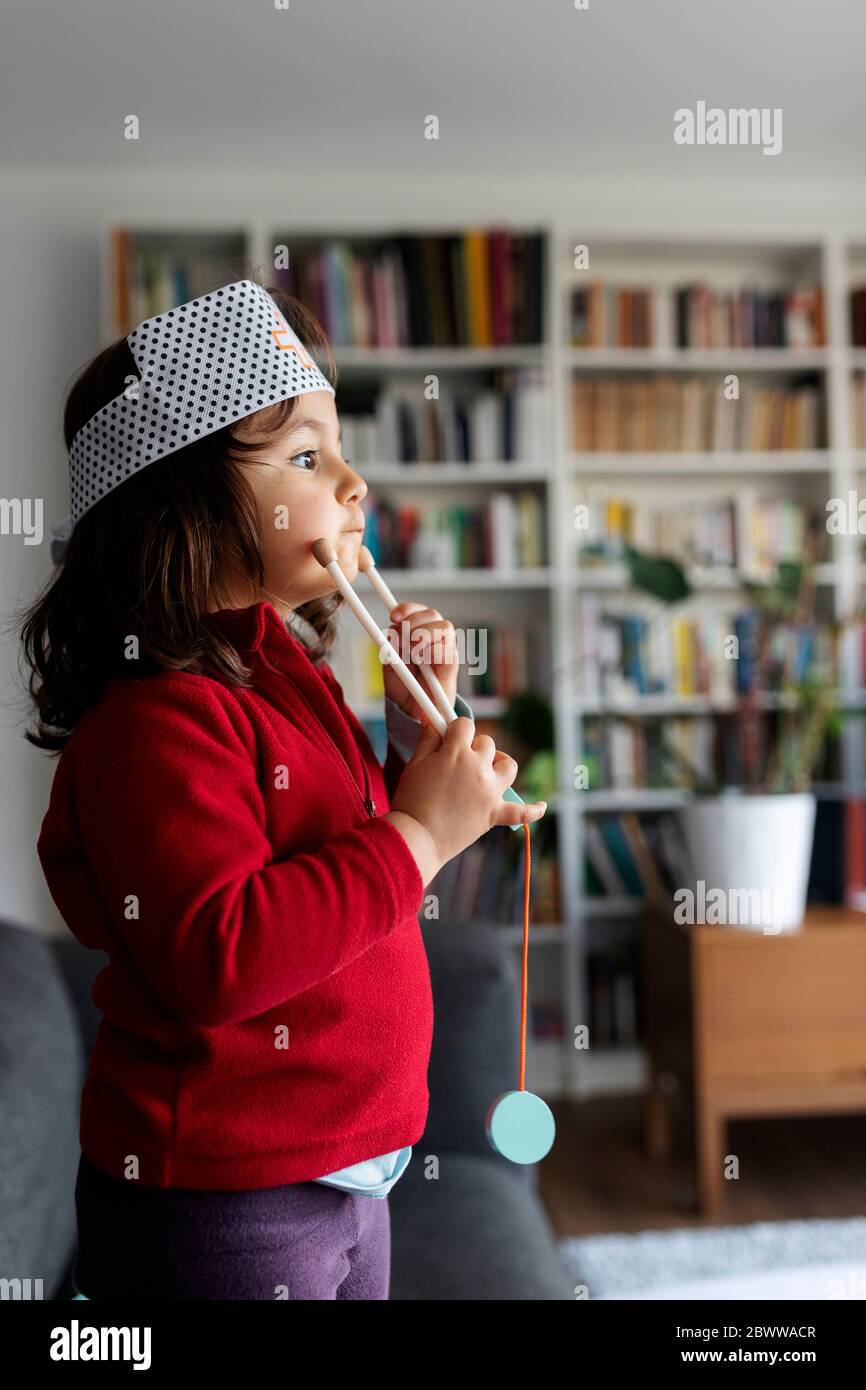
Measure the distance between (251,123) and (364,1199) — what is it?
9.31 feet

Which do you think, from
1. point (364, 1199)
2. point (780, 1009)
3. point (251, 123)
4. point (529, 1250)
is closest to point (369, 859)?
point (364, 1199)

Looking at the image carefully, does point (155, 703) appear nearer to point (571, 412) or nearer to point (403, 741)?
point (403, 741)

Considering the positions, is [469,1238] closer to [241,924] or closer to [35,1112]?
[35,1112]

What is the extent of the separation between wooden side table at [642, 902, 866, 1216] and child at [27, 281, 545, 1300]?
1814mm

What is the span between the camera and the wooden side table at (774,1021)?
7.85 feet

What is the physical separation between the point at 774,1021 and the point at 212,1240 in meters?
1.99

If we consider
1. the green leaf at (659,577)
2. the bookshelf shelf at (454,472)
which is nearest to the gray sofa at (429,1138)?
the green leaf at (659,577)

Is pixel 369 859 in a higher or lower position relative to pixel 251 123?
lower

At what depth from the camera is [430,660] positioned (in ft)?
2.30

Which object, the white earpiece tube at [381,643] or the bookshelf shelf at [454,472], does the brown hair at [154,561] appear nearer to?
the white earpiece tube at [381,643]

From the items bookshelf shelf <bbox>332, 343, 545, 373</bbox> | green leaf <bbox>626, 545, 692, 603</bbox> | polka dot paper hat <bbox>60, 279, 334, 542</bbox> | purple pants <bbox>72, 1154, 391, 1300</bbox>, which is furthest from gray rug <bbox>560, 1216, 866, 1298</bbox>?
bookshelf shelf <bbox>332, 343, 545, 373</bbox>

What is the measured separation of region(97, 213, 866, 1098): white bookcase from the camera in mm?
3117

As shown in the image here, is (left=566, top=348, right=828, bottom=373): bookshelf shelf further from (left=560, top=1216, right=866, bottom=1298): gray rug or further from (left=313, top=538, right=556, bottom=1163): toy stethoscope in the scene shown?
(left=313, top=538, right=556, bottom=1163): toy stethoscope

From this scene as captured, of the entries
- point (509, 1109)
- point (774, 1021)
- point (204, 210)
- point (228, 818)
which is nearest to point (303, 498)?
point (228, 818)
